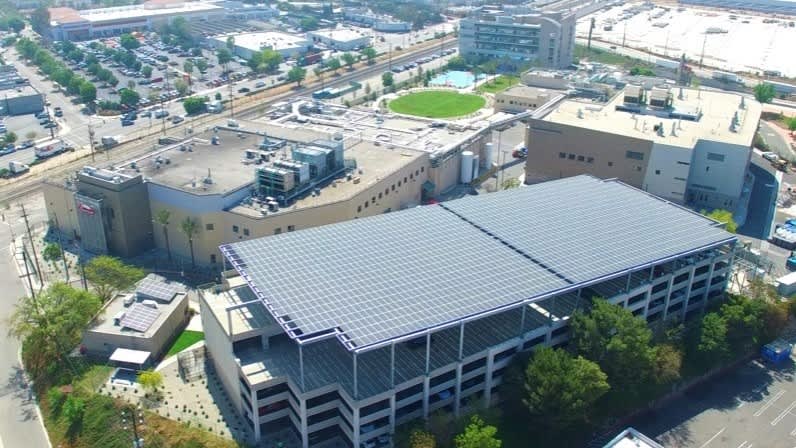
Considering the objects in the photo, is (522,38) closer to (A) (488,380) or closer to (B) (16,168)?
(B) (16,168)

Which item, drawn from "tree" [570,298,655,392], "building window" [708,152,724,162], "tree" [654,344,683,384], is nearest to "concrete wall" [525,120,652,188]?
"building window" [708,152,724,162]

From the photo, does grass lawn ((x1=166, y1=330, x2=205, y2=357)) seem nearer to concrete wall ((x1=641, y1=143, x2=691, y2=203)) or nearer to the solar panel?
the solar panel

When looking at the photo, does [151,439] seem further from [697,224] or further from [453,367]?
[697,224]

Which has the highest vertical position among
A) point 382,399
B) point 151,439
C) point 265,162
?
point 265,162

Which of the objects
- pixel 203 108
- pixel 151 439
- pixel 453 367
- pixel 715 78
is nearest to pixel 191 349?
pixel 151 439

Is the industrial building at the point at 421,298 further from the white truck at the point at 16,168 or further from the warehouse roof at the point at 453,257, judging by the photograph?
the white truck at the point at 16,168
